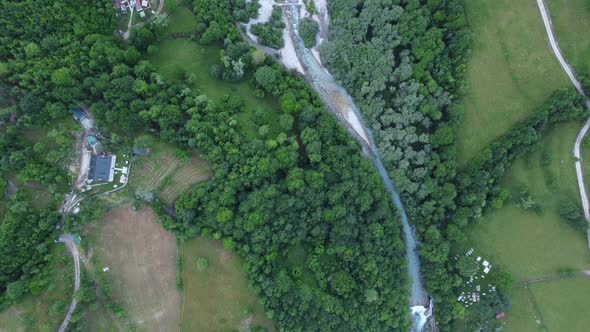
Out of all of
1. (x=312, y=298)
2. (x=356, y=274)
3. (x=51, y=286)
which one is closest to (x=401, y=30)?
(x=356, y=274)

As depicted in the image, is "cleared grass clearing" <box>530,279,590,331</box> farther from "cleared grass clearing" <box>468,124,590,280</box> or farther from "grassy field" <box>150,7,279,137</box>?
"grassy field" <box>150,7,279,137</box>

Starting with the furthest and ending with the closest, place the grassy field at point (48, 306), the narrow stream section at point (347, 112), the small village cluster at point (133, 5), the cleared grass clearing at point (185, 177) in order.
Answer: the narrow stream section at point (347, 112) → the small village cluster at point (133, 5) → the cleared grass clearing at point (185, 177) → the grassy field at point (48, 306)

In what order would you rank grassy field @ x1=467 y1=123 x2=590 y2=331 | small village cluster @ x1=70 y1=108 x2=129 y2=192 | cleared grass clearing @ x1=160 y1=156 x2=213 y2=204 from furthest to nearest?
grassy field @ x1=467 y1=123 x2=590 y2=331 < cleared grass clearing @ x1=160 y1=156 x2=213 y2=204 < small village cluster @ x1=70 y1=108 x2=129 y2=192

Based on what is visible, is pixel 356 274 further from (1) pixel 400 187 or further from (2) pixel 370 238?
(1) pixel 400 187

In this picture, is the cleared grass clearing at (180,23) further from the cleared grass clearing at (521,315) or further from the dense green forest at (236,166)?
the cleared grass clearing at (521,315)

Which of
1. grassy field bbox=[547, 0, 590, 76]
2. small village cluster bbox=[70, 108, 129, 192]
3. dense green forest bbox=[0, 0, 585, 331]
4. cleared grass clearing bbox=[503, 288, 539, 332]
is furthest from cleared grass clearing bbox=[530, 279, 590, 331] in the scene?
small village cluster bbox=[70, 108, 129, 192]

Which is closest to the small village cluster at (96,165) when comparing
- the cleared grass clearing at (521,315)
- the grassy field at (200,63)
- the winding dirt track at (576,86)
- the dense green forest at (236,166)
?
the dense green forest at (236,166)
